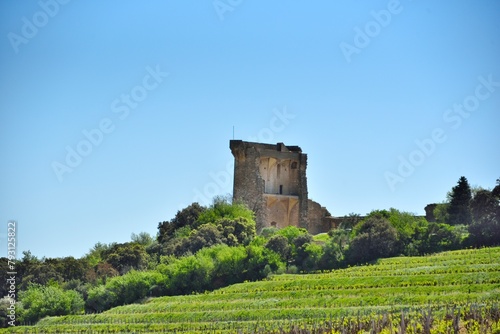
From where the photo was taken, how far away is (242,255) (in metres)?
73.7

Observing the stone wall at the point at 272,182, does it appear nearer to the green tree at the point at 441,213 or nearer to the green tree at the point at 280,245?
the green tree at the point at 280,245

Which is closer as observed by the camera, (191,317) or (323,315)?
(323,315)

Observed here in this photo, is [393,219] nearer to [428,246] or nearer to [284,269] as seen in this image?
[428,246]

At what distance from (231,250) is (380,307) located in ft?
77.8

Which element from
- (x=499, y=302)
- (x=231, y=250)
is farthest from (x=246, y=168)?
(x=499, y=302)

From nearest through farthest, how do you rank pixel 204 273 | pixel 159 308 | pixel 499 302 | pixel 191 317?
1. pixel 499 302
2. pixel 191 317
3. pixel 159 308
4. pixel 204 273

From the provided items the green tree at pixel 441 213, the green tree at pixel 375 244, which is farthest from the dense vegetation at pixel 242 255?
the green tree at pixel 441 213

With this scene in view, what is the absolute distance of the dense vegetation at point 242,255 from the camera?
71250 millimetres

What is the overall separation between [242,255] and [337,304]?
18.5m

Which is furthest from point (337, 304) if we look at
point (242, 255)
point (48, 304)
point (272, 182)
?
point (272, 182)

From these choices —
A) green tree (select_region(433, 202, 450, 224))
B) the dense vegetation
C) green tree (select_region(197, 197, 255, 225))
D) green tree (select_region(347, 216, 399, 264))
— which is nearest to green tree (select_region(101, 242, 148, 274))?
the dense vegetation

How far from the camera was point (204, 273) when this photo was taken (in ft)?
236

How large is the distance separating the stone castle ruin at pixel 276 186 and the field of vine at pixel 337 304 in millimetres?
17655

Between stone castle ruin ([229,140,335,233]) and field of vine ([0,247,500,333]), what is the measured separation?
57.9 ft
